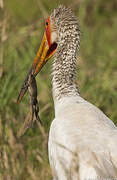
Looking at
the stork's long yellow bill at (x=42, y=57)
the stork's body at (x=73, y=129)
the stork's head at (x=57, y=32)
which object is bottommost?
the stork's body at (x=73, y=129)

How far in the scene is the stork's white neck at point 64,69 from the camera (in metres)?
4.45

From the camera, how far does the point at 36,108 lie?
457cm

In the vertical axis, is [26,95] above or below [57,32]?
below

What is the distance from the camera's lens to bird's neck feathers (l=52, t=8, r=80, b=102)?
4.48 meters

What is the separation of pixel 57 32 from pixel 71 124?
1100mm

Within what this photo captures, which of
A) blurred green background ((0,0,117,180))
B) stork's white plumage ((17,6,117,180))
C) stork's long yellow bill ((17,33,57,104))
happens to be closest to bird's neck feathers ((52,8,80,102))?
stork's white plumage ((17,6,117,180))

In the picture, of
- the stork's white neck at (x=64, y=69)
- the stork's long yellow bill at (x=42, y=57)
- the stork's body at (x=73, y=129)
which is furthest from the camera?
the stork's long yellow bill at (x=42, y=57)

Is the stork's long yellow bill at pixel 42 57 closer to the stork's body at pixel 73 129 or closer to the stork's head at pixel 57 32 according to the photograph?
the stork's head at pixel 57 32

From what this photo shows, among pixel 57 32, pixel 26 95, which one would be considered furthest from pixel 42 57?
pixel 26 95

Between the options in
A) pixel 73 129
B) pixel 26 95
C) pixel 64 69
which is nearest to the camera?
pixel 73 129

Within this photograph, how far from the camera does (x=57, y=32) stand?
464cm

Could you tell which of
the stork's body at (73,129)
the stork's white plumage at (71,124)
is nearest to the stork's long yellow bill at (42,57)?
the stork's white plumage at (71,124)

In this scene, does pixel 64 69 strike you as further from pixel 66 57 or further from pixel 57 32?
pixel 57 32

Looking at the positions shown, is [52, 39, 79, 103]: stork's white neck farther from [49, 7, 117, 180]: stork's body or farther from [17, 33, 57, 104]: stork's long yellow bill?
[17, 33, 57, 104]: stork's long yellow bill
